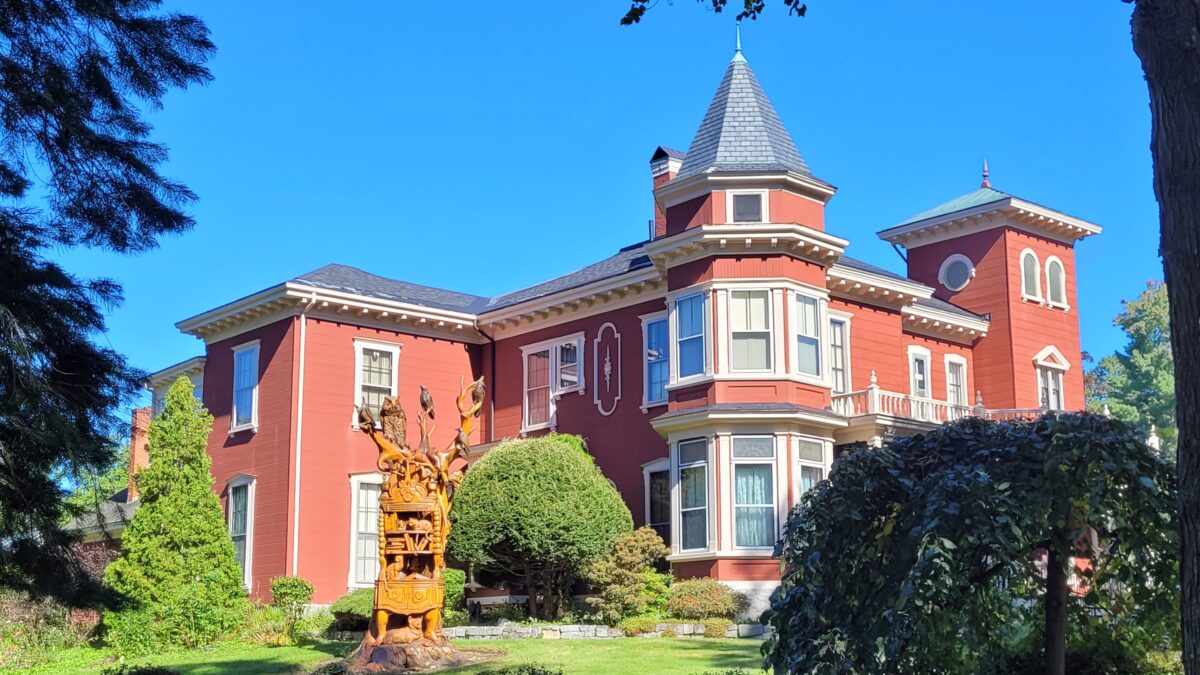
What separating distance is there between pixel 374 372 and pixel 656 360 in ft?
21.2

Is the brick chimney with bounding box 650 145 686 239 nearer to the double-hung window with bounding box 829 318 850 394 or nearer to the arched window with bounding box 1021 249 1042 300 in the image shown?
the double-hung window with bounding box 829 318 850 394

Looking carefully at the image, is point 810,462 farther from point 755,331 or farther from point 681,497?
point 755,331

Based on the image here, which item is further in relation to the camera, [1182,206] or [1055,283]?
[1055,283]

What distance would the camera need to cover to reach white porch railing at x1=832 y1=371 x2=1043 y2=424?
2481 cm

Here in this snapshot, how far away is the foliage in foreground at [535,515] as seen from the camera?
22328mm

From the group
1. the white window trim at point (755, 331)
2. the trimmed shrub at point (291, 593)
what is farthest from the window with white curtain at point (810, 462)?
the trimmed shrub at point (291, 593)

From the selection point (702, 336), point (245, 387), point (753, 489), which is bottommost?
point (753, 489)

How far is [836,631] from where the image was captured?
31.2ft

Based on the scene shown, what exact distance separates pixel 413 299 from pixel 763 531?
10.2 metres

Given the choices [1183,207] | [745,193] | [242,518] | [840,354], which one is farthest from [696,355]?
[1183,207]

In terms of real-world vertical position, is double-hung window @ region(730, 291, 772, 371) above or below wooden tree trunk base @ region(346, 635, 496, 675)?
above

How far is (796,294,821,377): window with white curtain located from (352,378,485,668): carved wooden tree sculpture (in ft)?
28.8

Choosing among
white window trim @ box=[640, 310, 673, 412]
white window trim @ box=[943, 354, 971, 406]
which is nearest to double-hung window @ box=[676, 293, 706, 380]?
white window trim @ box=[640, 310, 673, 412]

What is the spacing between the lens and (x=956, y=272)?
1248 inches
